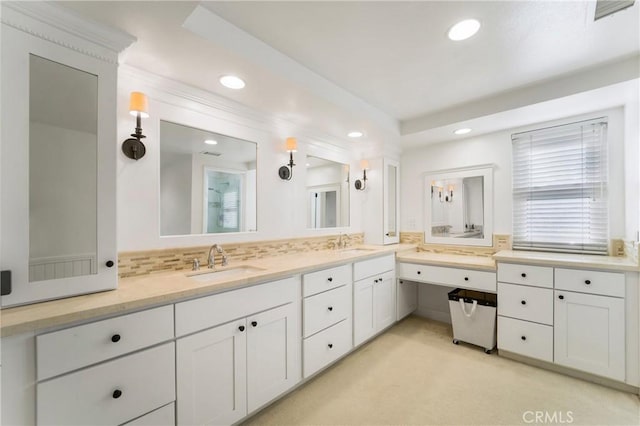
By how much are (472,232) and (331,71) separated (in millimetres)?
2498

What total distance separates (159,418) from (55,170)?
4.25ft

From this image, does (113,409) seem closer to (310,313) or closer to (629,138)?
(310,313)

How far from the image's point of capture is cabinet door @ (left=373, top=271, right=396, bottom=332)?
2820 mm

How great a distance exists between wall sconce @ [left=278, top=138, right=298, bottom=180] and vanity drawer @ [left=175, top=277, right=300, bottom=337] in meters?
1.10

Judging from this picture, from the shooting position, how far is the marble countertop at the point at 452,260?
2.62 meters

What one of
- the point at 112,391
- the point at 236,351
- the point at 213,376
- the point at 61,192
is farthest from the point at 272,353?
the point at 61,192

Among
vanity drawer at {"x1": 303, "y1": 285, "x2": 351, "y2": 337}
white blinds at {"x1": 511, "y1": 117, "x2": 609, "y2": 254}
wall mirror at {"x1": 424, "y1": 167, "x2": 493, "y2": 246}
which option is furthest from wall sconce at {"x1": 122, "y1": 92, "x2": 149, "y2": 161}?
white blinds at {"x1": 511, "y1": 117, "x2": 609, "y2": 254}

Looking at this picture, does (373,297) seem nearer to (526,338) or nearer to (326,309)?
(326,309)

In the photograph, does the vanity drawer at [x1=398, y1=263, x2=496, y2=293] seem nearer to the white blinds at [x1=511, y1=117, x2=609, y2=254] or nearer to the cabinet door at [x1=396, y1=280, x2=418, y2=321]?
the cabinet door at [x1=396, y1=280, x2=418, y2=321]

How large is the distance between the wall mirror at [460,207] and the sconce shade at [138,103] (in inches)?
127

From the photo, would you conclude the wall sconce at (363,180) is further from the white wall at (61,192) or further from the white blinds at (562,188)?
the white wall at (61,192)

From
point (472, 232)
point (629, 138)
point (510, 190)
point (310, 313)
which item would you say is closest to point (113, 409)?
point (310, 313)

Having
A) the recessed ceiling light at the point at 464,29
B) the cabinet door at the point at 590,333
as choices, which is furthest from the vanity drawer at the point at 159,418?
the cabinet door at the point at 590,333

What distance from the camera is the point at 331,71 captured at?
2037 millimetres
